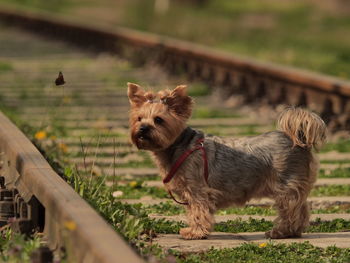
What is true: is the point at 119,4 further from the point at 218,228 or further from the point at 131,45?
the point at 218,228

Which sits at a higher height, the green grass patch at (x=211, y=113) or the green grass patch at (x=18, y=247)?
the green grass patch at (x=18, y=247)

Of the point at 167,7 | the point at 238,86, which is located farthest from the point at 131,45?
the point at 167,7

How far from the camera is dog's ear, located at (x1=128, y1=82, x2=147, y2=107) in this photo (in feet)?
23.3

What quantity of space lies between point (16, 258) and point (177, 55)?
1375 centimetres

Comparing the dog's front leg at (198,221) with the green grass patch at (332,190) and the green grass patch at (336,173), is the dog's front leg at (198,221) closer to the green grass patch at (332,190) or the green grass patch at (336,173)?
the green grass patch at (332,190)

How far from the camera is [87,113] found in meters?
13.7

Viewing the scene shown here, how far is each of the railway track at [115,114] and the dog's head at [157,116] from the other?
40 cm

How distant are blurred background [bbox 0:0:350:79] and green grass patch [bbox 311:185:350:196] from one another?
795 centimetres

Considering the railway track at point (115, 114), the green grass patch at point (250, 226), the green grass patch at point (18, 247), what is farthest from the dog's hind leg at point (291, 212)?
the green grass patch at point (18, 247)

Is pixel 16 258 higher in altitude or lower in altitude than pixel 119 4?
higher

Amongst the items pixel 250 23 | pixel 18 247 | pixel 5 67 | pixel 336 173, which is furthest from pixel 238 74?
pixel 250 23

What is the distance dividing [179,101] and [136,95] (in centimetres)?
28

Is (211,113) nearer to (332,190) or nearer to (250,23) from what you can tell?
(332,190)

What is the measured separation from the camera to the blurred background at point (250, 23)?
21.1 m
